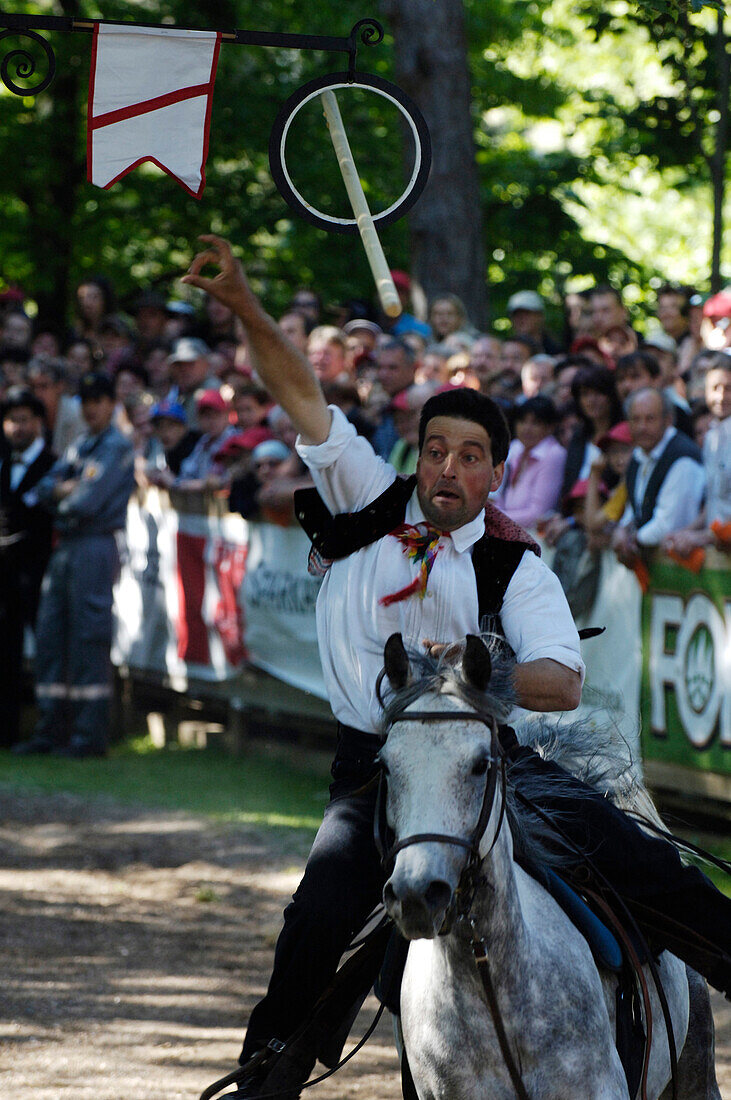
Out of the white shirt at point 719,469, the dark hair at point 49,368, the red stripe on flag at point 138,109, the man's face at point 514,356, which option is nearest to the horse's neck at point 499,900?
the red stripe on flag at point 138,109

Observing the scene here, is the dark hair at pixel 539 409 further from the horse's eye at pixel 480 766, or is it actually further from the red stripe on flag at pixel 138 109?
the horse's eye at pixel 480 766

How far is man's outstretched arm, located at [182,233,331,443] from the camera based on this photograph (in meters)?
3.99

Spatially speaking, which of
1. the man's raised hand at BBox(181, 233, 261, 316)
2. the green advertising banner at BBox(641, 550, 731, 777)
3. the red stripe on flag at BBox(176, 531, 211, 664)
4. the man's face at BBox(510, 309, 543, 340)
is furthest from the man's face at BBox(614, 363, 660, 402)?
the man's raised hand at BBox(181, 233, 261, 316)

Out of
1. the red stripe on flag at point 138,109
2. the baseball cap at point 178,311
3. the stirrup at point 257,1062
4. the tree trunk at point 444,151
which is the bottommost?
the stirrup at point 257,1062

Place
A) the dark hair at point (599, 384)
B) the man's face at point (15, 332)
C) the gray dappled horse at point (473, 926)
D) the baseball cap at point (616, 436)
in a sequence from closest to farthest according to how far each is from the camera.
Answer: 1. the gray dappled horse at point (473, 926)
2. the baseball cap at point (616, 436)
3. the dark hair at point (599, 384)
4. the man's face at point (15, 332)

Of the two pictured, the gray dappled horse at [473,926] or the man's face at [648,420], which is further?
the man's face at [648,420]

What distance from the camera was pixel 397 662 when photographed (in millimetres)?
3455

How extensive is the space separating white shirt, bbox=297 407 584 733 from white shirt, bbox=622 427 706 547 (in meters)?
4.44

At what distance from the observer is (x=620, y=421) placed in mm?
9492

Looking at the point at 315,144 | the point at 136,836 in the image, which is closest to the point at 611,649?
the point at 136,836

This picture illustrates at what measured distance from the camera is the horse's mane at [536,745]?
342 cm

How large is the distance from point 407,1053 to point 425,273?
39.5 feet

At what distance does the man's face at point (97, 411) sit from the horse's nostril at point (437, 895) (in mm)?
9829

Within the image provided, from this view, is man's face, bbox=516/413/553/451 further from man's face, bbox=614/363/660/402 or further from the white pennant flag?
the white pennant flag
